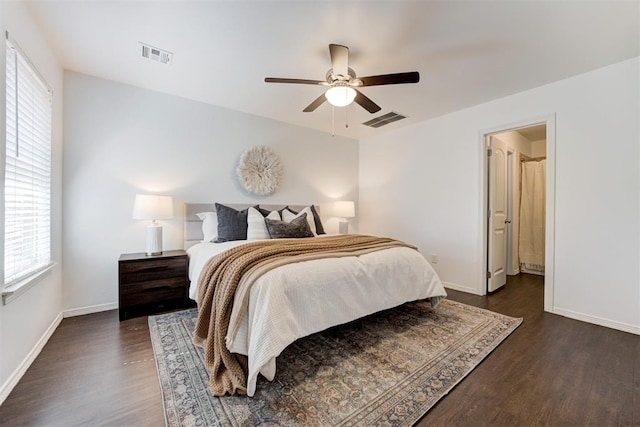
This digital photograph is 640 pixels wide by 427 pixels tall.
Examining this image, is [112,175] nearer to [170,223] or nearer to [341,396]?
[170,223]

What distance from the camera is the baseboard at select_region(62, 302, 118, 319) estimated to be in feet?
8.89

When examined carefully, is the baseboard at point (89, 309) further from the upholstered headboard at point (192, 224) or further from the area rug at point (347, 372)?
the upholstered headboard at point (192, 224)

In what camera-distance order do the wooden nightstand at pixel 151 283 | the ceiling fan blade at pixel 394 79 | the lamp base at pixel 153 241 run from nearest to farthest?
the ceiling fan blade at pixel 394 79
the wooden nightstand at pixel 151 283
the lamp base at pixel 153 241

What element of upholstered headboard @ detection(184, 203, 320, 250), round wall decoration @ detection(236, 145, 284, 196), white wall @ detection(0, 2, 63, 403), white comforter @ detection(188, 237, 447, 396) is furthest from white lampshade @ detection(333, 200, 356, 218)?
white wall @ detection(0, 2, 63, 403)

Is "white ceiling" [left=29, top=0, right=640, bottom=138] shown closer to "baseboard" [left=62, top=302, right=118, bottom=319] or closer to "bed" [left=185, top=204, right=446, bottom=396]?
"bed" [left=185, top=204, right=446, bottom=396]

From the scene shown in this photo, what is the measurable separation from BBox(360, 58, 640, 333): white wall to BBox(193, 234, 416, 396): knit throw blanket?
6.79 ft

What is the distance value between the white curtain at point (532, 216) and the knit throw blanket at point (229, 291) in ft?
13.3

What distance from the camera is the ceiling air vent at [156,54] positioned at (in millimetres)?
2344

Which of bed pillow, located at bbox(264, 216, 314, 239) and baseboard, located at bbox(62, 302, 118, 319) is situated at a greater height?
bed pillow, located at bbox(264, 216, 314, 239)

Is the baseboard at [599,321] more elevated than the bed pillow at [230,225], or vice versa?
the bed pillow at [230,225]

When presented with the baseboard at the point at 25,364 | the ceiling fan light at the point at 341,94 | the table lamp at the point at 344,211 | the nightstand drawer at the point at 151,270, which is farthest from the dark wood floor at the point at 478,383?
the table lamp at the point at 344,211

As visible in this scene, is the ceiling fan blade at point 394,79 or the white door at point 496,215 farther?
the white door at point 496,215

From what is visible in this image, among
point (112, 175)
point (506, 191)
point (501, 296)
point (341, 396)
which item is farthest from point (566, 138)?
point (112, 175)

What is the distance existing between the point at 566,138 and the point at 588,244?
1115 millimetres
